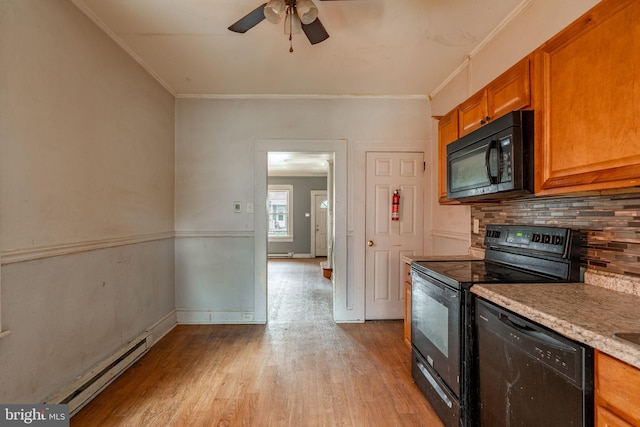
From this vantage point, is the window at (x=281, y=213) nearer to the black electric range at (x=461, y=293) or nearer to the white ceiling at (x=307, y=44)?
the white ceiling at (x=307, y=44)

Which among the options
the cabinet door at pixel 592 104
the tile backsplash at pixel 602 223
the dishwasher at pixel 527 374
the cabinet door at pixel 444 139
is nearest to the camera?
the dishwasher at pixel 527 374

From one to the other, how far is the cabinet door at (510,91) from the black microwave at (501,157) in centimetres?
11

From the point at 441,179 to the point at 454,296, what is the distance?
4.09 ft

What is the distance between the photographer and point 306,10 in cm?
154

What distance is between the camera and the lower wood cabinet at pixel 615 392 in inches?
30.6

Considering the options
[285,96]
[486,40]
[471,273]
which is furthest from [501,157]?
[285,96]

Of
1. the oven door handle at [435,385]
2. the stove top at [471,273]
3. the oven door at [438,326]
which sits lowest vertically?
the oven door handle at [435,385]

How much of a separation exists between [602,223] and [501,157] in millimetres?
538

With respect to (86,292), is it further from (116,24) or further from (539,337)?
(539,337)

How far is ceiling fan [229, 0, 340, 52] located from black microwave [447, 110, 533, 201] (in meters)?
1.16

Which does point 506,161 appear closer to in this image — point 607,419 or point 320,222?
point 607,419

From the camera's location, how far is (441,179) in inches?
97.4

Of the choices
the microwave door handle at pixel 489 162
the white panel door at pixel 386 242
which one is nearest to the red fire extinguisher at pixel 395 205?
the white panel door at pixel 386 242

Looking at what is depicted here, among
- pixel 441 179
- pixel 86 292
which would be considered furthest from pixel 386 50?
pixel 86 292
